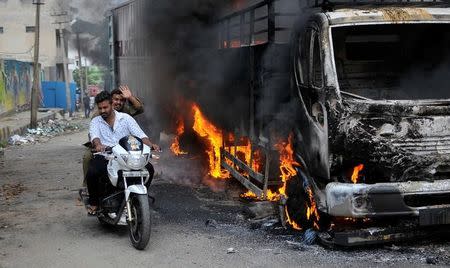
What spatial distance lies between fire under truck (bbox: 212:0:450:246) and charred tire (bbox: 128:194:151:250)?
1.58m

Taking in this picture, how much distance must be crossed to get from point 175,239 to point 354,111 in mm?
2263

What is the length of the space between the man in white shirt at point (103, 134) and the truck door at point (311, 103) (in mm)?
1611

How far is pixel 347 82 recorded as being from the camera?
20.1 feet

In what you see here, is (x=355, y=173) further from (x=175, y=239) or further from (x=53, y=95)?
(x=53, y=95)

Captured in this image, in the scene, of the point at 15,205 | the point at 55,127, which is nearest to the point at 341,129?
the point at 15,205

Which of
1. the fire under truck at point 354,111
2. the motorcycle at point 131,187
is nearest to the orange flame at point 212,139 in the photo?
the fire under truck at point 354,111

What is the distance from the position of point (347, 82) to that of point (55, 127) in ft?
60.6

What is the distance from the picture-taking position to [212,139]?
9.29 m

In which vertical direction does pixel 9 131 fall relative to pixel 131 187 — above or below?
below

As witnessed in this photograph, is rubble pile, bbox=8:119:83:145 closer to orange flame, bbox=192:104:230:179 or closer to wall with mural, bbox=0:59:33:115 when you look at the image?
wall with mural, bbox=0:59:33:115

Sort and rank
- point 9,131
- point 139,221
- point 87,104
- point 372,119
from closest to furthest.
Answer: point 372,119
point 139,221
point 9,131
point 87,104

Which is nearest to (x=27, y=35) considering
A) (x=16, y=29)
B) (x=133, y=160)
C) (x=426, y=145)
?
(x=16, y=29)

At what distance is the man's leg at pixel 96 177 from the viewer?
18.9 ft

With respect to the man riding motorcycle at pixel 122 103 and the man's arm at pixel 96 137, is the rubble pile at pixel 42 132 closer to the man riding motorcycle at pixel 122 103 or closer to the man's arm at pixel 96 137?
the man riding motorcycle at pixel 122 103
